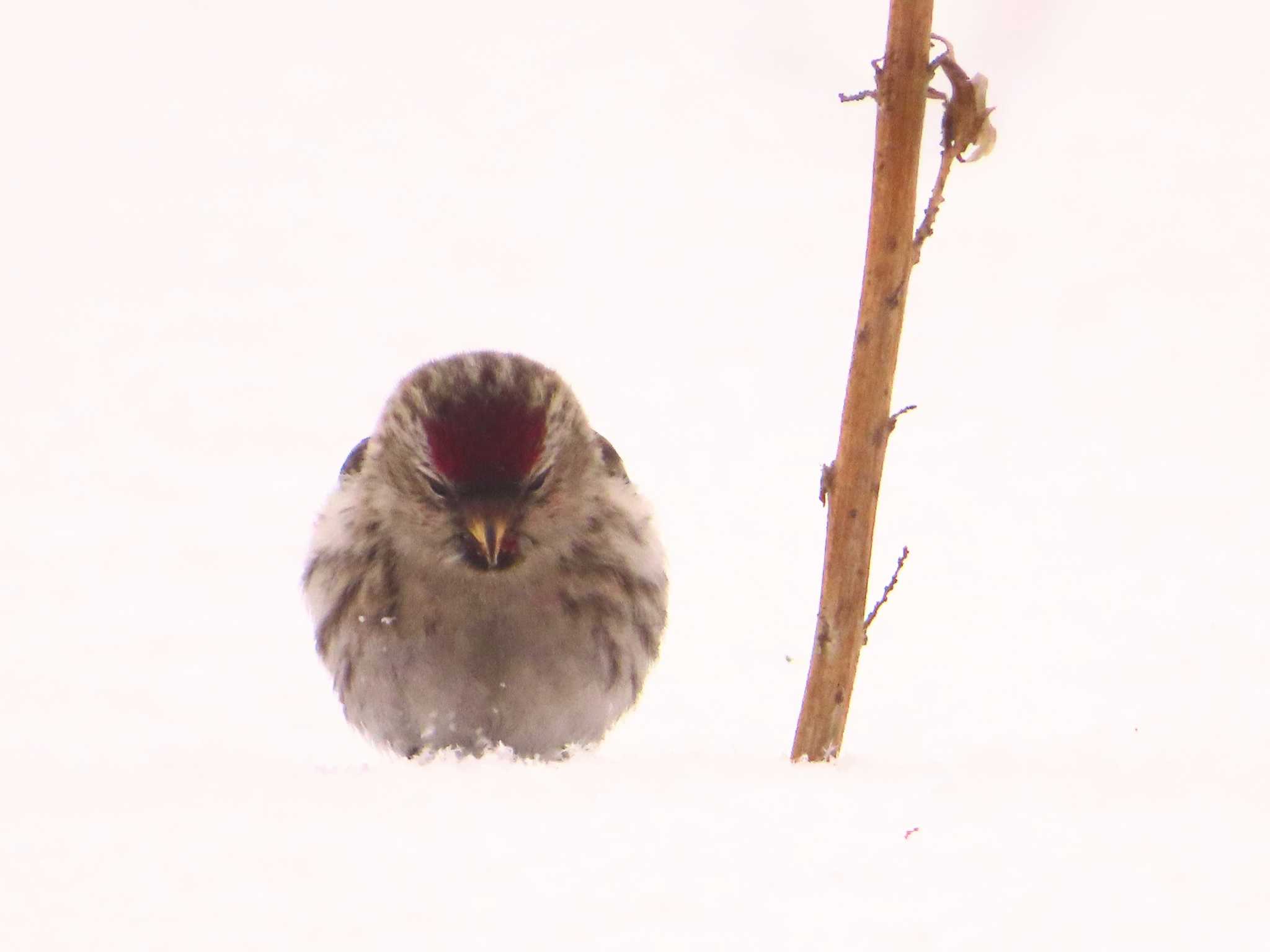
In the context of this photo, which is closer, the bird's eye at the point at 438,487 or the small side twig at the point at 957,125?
the small side twig at the point at 957,125

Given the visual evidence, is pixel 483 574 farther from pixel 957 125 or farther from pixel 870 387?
pixel 957 125

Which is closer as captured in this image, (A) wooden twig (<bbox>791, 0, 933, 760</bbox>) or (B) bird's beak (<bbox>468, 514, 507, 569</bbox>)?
(A) wooden twig (<bbox>791, 0, 933, 760</bbox>)

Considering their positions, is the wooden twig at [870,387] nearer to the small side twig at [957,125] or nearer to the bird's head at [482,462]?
the small side twig at [957,125]

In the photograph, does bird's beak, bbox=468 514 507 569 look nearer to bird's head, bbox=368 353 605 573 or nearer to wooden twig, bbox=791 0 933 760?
bird's head, bbox=368 353 605 573

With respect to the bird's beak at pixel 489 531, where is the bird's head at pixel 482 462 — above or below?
above

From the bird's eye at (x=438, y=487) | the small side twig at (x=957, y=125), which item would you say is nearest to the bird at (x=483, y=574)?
the bird's eye at (x=438, y=487)

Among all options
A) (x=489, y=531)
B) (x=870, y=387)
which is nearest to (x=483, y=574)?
(x=489, y=531)

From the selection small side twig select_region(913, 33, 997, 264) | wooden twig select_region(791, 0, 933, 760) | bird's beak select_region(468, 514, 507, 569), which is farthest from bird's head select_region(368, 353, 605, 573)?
small side twig select_region(913, 33, 997, 264)
